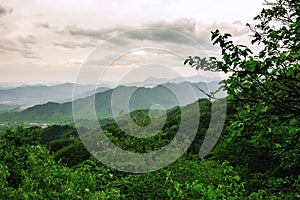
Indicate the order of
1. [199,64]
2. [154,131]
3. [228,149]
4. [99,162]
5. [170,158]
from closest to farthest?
1. [199,64]
2. [170,158]
3. [154,131]
4. [99,162]
5. [228,149]

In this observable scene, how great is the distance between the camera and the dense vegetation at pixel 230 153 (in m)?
6.85

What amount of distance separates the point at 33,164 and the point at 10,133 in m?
16.7

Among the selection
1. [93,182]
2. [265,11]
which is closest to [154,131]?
[93,182]

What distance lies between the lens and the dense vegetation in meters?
6.85

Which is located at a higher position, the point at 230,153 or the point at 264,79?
the point at 264,79

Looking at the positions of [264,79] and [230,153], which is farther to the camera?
[230,153]

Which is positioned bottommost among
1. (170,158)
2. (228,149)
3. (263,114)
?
(228,149)

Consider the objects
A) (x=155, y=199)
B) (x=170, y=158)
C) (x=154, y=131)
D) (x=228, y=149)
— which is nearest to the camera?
(x=155, y=199)

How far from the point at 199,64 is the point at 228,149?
83.0 feet

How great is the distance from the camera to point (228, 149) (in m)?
30.9

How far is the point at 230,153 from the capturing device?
1205 inches

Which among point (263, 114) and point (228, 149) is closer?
point (263, 114)

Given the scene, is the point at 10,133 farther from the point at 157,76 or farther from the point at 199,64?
the point at 199,64

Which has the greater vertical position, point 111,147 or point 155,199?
Answer: point 111,147
